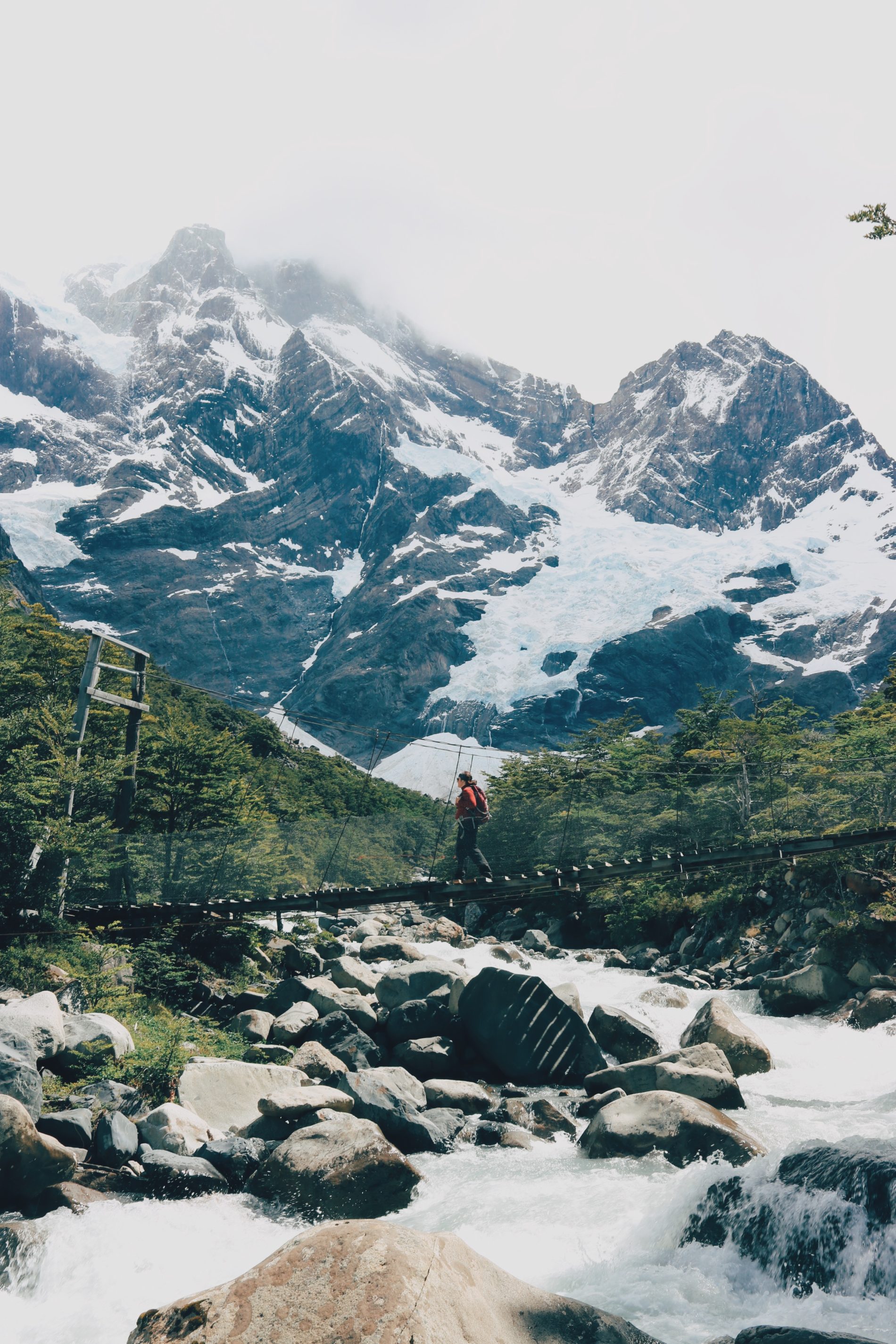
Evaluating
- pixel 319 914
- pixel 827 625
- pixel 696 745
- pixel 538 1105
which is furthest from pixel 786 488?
pixel 538 1105

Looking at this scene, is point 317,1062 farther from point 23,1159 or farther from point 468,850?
point 23,1159

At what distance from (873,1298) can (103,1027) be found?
7700 millimetres

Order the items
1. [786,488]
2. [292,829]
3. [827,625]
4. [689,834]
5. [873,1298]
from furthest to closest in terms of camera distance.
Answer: [786,488] → [827,625] → [689,834] → [292,829] → [873,1298]

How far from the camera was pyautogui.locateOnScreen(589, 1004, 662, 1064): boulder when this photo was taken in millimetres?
11555

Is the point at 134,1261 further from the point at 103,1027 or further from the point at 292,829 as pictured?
the point at 292,829

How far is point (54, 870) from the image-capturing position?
12.7 m

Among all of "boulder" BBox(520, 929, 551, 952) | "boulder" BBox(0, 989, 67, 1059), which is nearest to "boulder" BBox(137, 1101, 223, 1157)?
"boulder" BBox(0, 989, 67, 1059)

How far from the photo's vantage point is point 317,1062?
10.2 metres

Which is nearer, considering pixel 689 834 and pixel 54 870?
pixel 54 870

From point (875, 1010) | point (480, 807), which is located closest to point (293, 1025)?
point (480, 807)

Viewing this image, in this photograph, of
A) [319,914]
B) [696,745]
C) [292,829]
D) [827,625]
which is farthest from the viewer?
[827,625]

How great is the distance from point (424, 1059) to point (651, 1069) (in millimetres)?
2988

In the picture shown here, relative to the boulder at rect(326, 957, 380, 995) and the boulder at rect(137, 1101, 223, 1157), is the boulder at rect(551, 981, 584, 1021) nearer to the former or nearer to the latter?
the boulder at rect(326, 957, 380, 995)

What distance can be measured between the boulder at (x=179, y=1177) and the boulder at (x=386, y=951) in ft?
35.3
